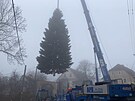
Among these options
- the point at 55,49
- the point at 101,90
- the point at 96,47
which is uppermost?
the point at 55,49

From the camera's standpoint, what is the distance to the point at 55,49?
1587 inches

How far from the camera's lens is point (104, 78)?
1975 cm

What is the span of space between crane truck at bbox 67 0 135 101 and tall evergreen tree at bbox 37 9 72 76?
59.7 ft

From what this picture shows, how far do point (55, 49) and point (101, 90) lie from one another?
2471cm

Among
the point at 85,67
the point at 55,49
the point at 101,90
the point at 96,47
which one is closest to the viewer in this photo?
the point at 101,90

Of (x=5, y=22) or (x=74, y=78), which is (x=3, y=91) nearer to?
(x=5, y=22)

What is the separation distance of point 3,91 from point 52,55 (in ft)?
27.8

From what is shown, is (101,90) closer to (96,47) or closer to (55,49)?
(96,47)

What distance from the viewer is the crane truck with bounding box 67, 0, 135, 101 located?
15205mm

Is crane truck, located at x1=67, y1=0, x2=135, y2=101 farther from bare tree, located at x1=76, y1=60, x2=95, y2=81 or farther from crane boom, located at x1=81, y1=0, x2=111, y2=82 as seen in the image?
bare tree, located at x1=76, y1=60, x2=95, y2=81

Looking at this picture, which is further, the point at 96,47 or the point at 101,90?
the point at 96,47

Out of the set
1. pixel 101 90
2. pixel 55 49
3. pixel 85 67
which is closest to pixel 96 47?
pixel 101 90

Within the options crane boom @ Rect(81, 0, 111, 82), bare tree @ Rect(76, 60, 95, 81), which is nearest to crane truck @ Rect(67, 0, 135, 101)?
crane boom @ Rect(81, 0, 111, 82)

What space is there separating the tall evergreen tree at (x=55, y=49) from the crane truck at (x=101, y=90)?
18.2 metres
